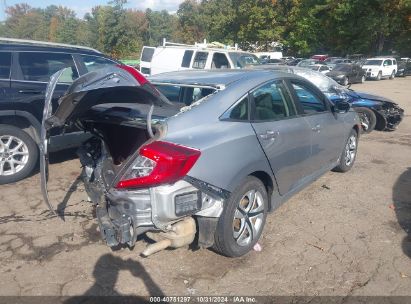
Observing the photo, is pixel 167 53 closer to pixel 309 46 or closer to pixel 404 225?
pixel 404 225

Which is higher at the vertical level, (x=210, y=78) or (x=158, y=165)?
(x=210, y=78)

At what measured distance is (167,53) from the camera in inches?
565

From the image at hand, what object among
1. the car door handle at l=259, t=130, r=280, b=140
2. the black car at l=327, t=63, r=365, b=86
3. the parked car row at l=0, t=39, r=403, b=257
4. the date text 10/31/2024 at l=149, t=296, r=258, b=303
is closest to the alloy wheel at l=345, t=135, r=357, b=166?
the parked car row at l=0, t=39, r=403, b=257

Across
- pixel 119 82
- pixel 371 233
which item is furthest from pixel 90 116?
pixel 371 233

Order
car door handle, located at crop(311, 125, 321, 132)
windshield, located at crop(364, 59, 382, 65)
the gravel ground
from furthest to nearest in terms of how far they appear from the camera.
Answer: windshield, located at crop(364, 59, 382, 65) → car door handle, located at crop(311, 125, 321, 132) → the gravel ground

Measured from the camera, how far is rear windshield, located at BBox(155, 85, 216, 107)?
358cm

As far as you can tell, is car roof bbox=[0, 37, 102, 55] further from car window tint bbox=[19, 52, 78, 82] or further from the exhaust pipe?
the exhaust pipe

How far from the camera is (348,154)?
5781 mm

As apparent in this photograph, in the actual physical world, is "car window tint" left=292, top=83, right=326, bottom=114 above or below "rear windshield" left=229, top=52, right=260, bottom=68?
below

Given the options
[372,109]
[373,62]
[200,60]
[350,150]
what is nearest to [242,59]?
[200,60]

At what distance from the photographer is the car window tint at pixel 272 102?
3623 mm

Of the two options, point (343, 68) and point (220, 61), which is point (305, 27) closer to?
point (343, 68)

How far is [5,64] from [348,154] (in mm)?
5019

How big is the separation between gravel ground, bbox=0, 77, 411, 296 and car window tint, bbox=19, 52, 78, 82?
163cm
